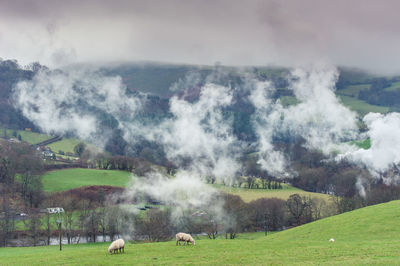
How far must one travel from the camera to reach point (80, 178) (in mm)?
154000

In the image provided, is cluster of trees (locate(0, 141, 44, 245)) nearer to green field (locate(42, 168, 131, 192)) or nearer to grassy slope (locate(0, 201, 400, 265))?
green field (locate(42, 168, 131, 192))

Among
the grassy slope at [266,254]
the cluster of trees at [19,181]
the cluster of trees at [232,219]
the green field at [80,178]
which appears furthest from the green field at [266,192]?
the grassy slope at [266,254]

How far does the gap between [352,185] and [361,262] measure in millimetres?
140243

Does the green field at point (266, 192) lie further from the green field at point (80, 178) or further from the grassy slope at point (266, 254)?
the grassy slope at point (266, 254)

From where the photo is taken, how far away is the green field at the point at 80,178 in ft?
462

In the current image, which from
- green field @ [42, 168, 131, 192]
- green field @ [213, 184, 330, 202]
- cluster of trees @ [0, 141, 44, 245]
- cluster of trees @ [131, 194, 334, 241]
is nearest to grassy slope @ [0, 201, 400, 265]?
cluster of trees @ [131, 194, 334, 241]

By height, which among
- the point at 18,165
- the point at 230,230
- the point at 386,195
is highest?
the point at 18,165

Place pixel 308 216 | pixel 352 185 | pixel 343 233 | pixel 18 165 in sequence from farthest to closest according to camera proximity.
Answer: pixel 352 185 → pixel 18 165 → pixel 308 216 → pixel 343 233

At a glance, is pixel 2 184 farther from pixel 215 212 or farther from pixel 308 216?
pixel 308 216

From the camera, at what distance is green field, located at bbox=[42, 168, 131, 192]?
14075 cm

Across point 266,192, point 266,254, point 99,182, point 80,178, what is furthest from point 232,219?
point 80,178

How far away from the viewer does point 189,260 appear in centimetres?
3347

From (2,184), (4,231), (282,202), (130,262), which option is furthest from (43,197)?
(130,262)

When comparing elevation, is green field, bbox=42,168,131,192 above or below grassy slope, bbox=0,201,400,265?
above
